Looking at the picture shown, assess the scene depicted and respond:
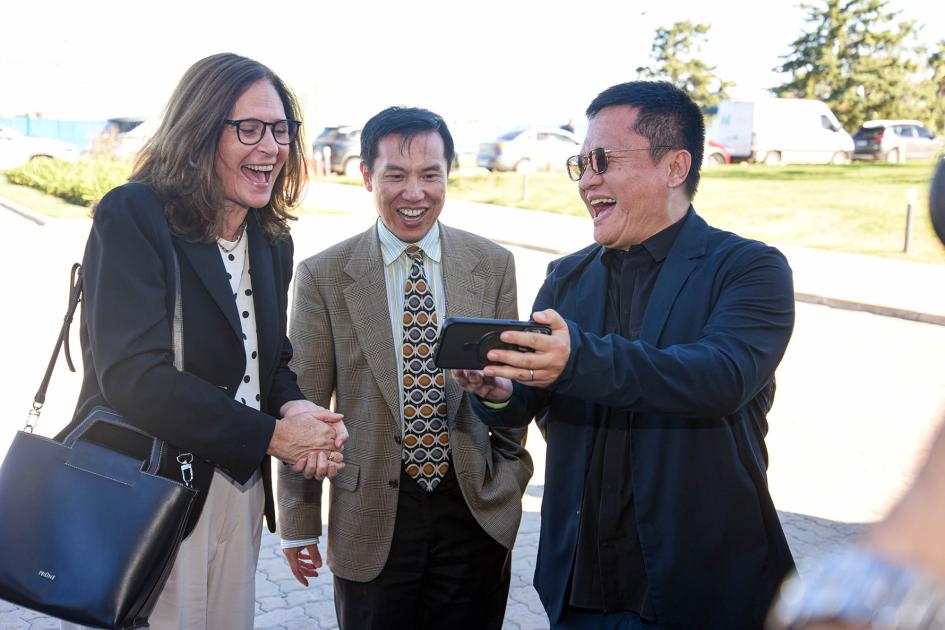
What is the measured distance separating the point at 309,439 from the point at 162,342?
52 cm

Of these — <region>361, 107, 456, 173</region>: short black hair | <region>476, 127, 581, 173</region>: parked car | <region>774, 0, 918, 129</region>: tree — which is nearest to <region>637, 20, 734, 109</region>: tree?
<region>774, 0, 918, 129</region>: tree

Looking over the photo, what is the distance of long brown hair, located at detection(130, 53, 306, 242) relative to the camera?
260cm

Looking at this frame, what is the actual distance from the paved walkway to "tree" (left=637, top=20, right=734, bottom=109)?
115ft

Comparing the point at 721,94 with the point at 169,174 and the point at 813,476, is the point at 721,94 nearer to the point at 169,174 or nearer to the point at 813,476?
the point at 813,476

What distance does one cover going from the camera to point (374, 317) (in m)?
3.21

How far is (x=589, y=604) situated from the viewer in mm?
2580

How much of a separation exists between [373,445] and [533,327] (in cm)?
110

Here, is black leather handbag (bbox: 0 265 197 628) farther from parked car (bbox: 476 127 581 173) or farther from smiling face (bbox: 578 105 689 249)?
parked car (bbox: 476 127 581 173)

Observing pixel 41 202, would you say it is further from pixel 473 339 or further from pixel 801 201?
pixel 473 339

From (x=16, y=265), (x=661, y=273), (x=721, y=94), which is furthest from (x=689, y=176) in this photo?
(x=721, y=94)

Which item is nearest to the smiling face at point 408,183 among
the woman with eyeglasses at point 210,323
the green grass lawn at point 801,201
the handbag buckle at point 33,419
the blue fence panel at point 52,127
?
the woman with eyeglasses at point 210,323

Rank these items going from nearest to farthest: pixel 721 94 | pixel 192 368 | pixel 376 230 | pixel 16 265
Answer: pixel 192 368 → pixel 376 230 → pixel 16 265 → pixel 721 94

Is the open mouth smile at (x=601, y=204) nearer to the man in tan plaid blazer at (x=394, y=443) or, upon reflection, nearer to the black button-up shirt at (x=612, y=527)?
the black button-up shirt at (x=612, y=527)

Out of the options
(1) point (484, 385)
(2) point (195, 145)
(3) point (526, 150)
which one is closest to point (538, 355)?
(1) point (484, 385)
